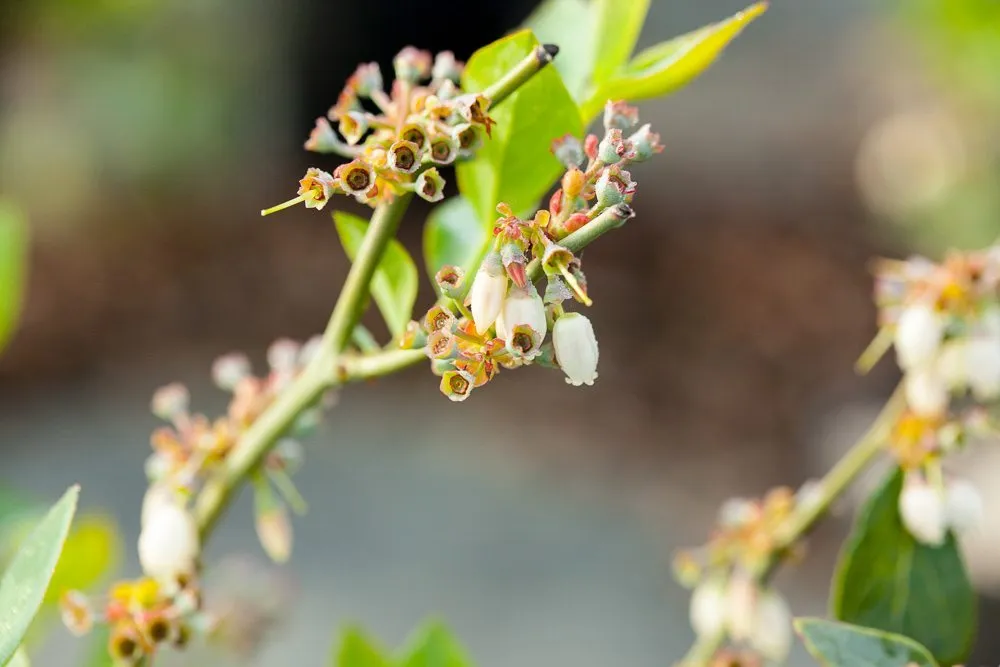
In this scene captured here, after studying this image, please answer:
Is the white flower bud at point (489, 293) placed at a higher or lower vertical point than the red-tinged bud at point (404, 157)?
Result: lower

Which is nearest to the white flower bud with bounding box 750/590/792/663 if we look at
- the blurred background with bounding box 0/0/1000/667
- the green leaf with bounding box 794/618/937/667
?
the green leaf with bounding box 794/618/937/667

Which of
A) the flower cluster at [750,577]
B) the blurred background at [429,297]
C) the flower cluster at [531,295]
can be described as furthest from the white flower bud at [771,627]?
the blurred background at [429,297]

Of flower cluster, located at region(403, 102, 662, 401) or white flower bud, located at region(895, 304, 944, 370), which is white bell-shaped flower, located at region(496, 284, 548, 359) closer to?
flower cluster, located at region(403, 102, 662, 401)

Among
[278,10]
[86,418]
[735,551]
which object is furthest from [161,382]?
[735,551]

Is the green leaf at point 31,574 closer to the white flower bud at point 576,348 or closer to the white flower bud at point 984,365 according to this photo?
the white flower bud at point 576,348

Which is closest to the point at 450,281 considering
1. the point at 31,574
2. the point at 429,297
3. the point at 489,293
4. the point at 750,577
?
the point at 489,293

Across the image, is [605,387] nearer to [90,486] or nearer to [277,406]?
[90,486]

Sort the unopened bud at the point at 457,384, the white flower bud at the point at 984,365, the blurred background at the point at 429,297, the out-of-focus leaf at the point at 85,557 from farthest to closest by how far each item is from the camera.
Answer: the blurred background at the point at 429,297 → the out-of-focus leaf at the point at 85,557 → the white flower bud at the point at 984,365 → the unopened bud at the point at 457,384
